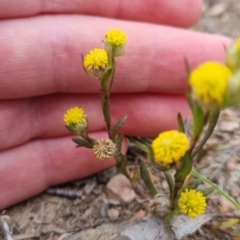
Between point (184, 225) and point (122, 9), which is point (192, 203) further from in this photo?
point (122, 9)

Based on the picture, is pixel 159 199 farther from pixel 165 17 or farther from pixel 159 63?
pixel 165 17

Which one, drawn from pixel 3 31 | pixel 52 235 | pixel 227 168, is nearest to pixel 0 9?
pixel 3 31

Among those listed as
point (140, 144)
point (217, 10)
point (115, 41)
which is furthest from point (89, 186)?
point (217, 10)

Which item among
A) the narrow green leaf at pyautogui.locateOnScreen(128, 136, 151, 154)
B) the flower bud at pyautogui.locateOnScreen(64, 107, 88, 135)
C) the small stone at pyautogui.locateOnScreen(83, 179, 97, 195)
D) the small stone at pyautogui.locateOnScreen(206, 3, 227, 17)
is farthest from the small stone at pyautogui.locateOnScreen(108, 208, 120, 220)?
the small stone at pyautogui.locateOnScreen(206, 3, 227, 17)

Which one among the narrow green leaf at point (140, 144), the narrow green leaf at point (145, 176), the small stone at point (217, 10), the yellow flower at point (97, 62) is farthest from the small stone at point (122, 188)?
the small stone at point (217, 10)

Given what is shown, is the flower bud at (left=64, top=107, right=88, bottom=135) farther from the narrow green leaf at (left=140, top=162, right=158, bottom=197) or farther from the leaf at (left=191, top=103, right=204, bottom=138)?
the leaf at (left=191, top=103, right=204, bottom=138)

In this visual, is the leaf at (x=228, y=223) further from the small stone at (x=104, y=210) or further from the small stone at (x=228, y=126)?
the small stone at (x=228, y=126)
